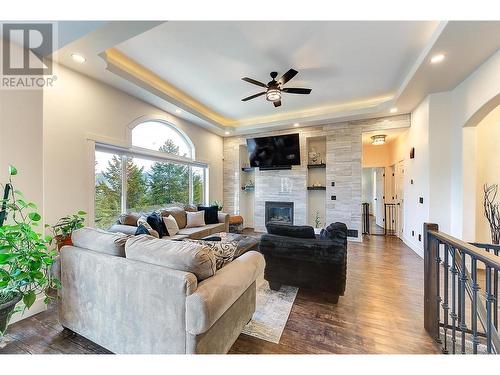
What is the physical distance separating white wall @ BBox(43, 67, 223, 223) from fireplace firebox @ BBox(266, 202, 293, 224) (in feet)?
13.2

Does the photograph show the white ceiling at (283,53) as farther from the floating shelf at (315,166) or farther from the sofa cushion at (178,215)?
the sofa cushion at (178,215)

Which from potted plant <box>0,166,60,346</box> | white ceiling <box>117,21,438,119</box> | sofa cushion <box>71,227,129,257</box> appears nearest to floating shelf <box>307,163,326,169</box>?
white ceiling <box>117,21,438,119</box>

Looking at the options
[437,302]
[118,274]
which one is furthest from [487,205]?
[118,274]

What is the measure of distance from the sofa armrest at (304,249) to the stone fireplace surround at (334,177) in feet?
10.1

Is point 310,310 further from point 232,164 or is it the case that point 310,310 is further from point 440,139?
point 232,164

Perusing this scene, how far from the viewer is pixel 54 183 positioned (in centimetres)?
270

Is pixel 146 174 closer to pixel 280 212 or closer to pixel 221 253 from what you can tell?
pixel 221 253

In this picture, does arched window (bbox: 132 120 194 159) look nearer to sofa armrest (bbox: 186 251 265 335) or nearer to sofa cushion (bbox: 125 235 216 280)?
sofa cushion (bbox: 125 235 216 280)

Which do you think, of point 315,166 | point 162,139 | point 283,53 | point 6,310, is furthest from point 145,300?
point 315,166

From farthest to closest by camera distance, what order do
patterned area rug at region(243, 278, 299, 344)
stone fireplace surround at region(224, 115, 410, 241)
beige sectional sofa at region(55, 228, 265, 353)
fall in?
1. stone fireplace surround at region(224, 115, 410, 241)
2. patterned area rug at region(243, 278, 299, 344)
3. beige sectional sofa at region(55, 228, 265, 353)

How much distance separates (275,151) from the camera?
230 inches

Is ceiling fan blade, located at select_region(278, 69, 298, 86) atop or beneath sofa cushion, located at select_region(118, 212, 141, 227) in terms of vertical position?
atop

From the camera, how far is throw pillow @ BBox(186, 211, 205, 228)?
4.49m
